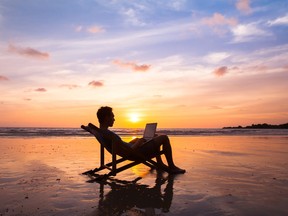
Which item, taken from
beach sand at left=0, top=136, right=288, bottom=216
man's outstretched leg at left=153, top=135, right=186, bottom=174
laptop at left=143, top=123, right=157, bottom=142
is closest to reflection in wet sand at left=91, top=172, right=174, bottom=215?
beach sand at left=0, top=136, right=288, bottom=216

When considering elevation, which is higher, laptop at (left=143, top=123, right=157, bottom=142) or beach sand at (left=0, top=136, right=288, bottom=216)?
laptop at (left=143, top=123, right=157, bottom=142)

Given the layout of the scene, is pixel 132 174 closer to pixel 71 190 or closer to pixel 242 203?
pixel 71 190

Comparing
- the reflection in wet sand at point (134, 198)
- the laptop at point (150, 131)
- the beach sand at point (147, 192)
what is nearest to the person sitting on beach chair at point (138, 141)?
the laptop at point (150, 131)

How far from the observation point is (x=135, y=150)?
282 inches

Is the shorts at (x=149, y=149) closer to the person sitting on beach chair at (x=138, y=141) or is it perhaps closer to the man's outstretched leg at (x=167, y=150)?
the person sitting on beach chair at (x=138, y=141)

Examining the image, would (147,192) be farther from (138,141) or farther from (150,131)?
(150,131)

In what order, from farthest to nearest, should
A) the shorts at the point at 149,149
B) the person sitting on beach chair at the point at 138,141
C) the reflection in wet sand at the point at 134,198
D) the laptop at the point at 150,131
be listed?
the laptop at the point at 150,131 < the shorts at the point at 149,149 < the person sitting on beach chair at the point at 138,141 < the reflection in wet sand at the point at 134,198

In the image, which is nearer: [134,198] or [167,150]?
[134,198]

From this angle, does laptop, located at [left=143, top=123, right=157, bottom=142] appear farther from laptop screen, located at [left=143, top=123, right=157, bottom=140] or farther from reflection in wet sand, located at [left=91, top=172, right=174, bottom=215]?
reflection in wet sand, located at [left=91, top=172, right=174, bottom=215]

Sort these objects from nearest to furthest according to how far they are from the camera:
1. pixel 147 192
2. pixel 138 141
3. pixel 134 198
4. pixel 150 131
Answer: pixel 134 198
pixel 147 192
pixel 138 141
pixel 150 131

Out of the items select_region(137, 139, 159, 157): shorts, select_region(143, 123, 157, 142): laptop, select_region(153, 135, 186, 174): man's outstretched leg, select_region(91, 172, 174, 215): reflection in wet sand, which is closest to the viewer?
select_region(91, 172, 174, 215): reflection in wet sand

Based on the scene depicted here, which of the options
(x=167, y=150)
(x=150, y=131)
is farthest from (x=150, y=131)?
(x=167, y=150)

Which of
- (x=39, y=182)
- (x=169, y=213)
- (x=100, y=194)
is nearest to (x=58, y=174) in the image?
(x=39, y=182)

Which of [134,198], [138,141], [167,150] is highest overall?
[138,141]
